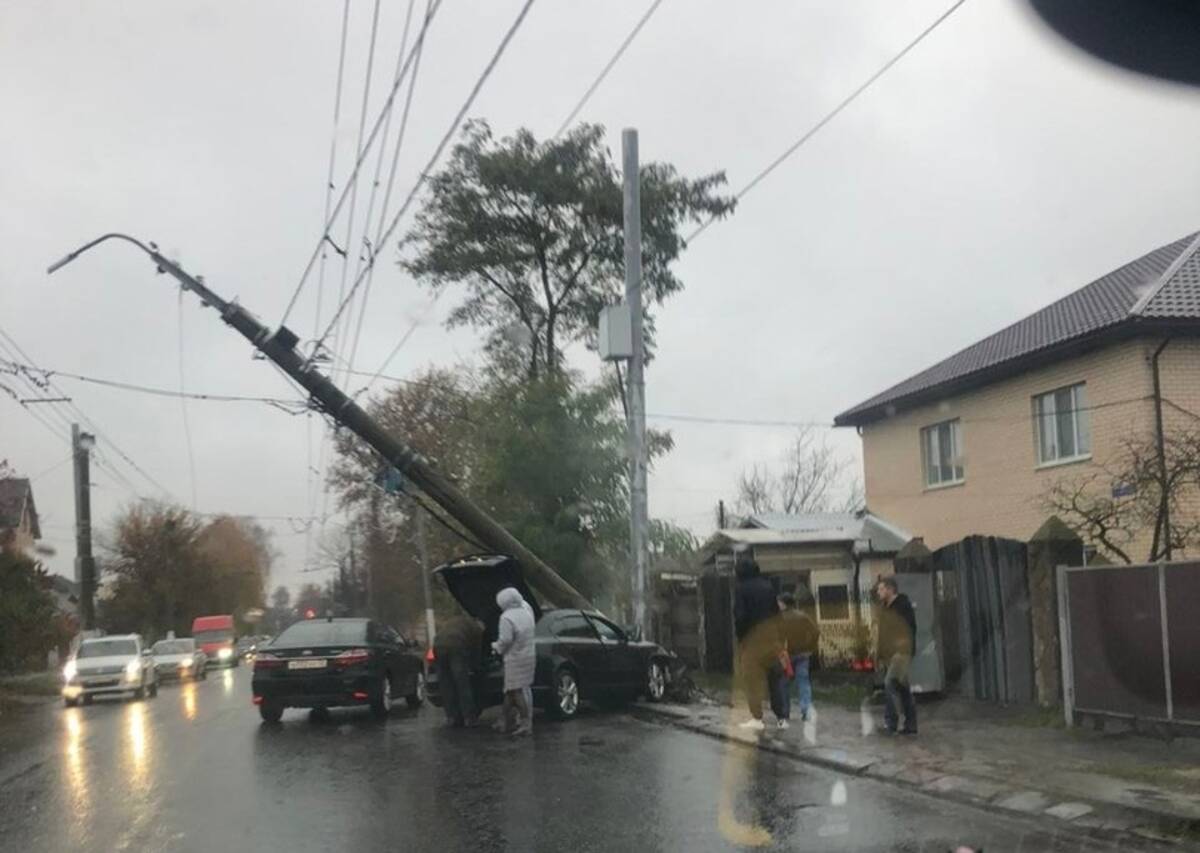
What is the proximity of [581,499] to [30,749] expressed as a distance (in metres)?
12.9

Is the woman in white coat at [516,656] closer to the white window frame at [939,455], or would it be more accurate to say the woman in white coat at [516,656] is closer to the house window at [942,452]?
the white window frame at [939,455]

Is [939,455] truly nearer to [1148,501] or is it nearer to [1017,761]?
[1148,501]

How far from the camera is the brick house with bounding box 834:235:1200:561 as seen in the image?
71.6 ft

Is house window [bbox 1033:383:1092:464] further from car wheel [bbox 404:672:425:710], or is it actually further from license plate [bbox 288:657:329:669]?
license plate [bbox 288:657:329:669]

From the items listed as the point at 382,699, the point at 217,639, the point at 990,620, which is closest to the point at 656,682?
the point at 382,699

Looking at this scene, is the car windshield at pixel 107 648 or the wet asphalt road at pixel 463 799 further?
the car windshield at pixel 107 648

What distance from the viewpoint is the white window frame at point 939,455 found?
2766cm

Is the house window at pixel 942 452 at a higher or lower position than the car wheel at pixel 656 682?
higher

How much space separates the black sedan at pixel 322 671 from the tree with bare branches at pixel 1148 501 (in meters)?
9.02

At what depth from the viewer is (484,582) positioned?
17344mm

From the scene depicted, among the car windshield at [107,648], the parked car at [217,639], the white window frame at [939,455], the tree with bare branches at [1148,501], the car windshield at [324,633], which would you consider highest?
the white window frame at [939,455]

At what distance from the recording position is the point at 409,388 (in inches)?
2094

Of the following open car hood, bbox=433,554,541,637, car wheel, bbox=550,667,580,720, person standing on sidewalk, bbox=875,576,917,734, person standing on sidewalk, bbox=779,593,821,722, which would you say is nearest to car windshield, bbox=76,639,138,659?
open car hood, bbox=433,554,541,637

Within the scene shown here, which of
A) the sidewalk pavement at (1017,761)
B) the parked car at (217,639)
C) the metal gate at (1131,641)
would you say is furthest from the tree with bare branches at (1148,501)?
the parked car at (217,639)
